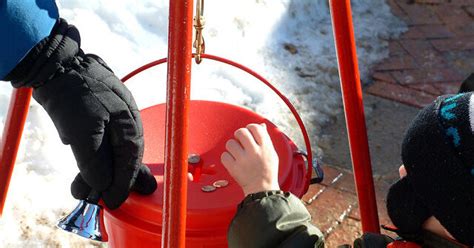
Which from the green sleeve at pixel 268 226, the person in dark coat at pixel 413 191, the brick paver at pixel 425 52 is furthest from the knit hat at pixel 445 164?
the brick paver at pixel 425 52

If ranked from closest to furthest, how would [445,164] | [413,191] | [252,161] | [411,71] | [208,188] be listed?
[445,164], [413,191], [252,161], [208,188], [411,71]

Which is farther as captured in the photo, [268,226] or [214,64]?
[214,64]

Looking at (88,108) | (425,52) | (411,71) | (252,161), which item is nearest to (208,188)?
(252,161)

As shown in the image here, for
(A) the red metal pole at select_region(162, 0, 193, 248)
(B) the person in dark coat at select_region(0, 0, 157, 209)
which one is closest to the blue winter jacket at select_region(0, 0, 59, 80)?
(B) the person in dark coat at select_region(0, 0, 157, 209)

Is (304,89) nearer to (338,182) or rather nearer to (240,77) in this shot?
(240,77)

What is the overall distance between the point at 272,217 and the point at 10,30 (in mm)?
558

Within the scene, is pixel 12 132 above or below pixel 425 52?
above

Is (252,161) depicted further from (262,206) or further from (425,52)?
(425,52)

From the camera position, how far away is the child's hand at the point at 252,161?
1.34 m

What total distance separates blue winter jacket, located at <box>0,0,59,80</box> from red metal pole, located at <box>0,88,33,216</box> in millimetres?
276

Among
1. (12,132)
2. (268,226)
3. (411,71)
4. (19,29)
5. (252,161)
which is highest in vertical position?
(19,29)

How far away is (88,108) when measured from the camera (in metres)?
1.29

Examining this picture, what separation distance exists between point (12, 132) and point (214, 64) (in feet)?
4.18

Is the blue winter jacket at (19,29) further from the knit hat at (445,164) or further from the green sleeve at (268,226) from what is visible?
the knit hat at (445,164)
